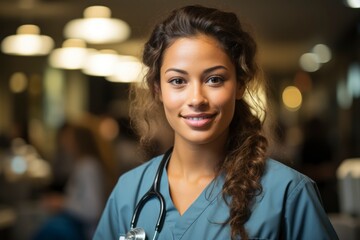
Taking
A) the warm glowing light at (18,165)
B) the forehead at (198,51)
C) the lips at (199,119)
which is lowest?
the warm glowing light at (18,165)

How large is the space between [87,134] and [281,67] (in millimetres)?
8145

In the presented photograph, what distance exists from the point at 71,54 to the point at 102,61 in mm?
568

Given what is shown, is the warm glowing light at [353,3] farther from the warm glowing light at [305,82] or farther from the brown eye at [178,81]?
the warm glowing light at [305,82]

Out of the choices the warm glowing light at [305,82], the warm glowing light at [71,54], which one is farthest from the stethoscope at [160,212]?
the warm glowing light at [305,82]

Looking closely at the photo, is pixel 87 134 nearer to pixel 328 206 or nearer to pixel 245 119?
pixel 328 206

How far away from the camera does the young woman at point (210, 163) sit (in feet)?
4.23

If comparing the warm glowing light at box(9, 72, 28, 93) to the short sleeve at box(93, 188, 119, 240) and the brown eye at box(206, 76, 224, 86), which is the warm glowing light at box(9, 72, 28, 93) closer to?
the short sleeve at box(93, 188, 119, 240)

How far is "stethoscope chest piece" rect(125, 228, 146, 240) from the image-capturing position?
133cm

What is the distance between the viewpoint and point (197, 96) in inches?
50.6

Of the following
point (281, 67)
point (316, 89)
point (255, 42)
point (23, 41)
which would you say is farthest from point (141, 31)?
point (281, 67)

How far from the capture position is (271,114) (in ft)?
5.08

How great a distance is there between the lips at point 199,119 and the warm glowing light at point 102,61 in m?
5.10

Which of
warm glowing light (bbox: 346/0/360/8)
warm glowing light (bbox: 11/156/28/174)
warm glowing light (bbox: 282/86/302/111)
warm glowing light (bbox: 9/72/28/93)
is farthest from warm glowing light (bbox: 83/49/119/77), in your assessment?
warm glowing light (bbox: 282/86/302/111)

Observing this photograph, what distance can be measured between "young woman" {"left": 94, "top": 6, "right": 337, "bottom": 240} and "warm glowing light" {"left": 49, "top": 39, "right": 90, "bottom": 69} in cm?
450
